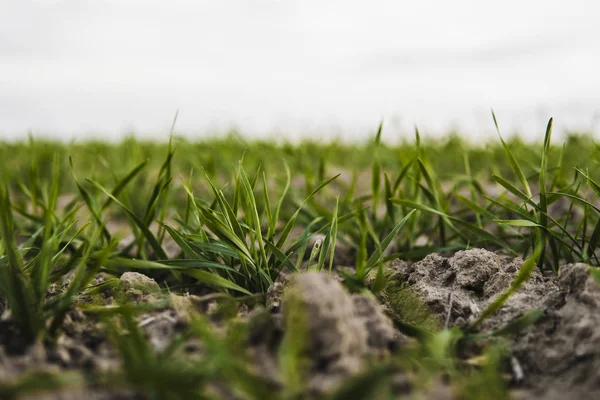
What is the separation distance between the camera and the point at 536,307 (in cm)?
119

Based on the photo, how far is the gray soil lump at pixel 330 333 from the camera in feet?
2.95

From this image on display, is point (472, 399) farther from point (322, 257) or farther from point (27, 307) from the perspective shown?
point (27, 307)

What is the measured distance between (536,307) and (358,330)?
0.47 metres

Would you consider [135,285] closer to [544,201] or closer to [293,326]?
[293,326]

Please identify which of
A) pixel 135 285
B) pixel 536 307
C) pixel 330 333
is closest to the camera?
pixel 330 333

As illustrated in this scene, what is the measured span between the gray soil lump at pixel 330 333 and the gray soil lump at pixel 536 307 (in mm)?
304

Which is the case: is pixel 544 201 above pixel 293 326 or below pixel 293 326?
above

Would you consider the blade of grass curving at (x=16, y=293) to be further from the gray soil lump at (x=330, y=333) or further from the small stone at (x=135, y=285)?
the gray soil lump at (x=330, y=333)

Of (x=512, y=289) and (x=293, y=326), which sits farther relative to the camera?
(x=512, y=289)

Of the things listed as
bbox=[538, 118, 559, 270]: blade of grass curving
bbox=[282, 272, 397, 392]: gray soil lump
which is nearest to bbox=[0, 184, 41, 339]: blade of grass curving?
bbox=[282, 272, 397, 392]: gray soil lump

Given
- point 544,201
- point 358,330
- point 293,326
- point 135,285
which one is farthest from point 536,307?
point 135,285

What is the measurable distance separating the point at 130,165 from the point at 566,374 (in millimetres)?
2262

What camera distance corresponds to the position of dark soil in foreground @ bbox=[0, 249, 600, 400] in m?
0.92

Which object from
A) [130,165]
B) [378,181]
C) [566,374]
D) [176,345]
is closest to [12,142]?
[130,165]
